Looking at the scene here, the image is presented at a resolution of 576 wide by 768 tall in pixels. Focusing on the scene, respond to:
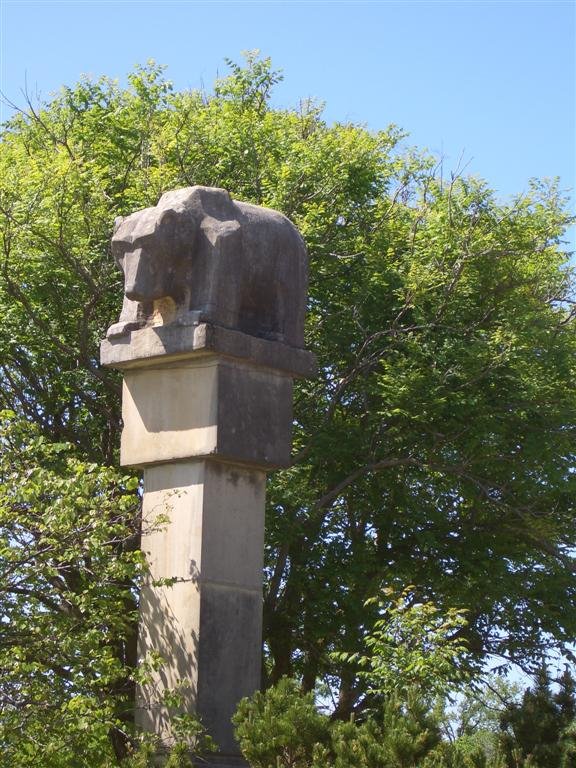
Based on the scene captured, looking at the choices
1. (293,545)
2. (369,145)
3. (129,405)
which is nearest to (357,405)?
(293,545)

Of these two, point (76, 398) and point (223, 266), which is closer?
point (223, 266)

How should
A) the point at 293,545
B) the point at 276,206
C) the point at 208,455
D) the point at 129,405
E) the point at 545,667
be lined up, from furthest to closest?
the point at 545,667 < the point at 293,545 < the point at 276,206 < the point at 129,405 < the point at 208,455

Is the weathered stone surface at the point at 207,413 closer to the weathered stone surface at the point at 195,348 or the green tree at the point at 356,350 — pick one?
the weathered stone surface at the point at 195,348

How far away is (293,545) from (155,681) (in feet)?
26.3

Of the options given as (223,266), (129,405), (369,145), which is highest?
(369,145)

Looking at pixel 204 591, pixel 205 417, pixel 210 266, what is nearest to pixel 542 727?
pixel 204 591

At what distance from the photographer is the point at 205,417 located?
10203 millimetres

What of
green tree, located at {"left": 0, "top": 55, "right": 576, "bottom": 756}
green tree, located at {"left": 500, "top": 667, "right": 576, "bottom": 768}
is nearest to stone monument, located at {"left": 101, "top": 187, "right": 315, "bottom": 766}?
green tree, located at {"left": 500, "top": 667, "right": 576, "bottom": 768}

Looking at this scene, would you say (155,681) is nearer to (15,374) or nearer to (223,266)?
(223,266)

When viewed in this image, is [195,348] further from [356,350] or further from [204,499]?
[356,350]

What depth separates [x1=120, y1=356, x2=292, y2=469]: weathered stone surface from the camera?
10195mm

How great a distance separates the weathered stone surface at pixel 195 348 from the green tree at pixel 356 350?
222 inches

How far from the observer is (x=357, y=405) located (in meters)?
18.9

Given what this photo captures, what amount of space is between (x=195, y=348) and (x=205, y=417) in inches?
19.3
